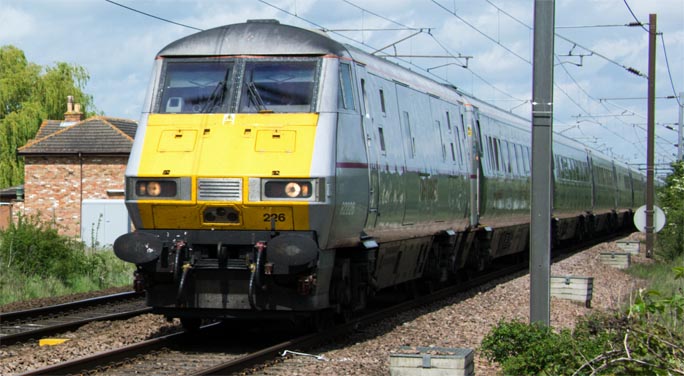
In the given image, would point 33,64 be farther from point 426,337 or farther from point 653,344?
point 653,344

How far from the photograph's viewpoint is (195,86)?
38.3 ft

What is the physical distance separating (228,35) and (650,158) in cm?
2313

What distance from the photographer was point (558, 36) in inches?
1292

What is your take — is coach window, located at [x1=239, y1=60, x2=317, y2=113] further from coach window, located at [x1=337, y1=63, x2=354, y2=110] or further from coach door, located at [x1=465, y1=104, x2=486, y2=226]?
coach door, located at [x1=465, y1=104, x2=486, y2=226]

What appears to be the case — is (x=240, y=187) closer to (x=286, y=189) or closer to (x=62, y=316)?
(x=286, y=189)

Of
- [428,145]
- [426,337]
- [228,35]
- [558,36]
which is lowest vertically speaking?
[426,337]

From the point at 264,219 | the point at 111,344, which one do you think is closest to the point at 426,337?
the point at 264,219

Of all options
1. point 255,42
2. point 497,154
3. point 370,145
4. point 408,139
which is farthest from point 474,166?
point 255,42

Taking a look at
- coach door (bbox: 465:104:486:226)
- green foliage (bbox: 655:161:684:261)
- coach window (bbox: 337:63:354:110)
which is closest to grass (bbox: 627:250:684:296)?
green foliage (bbox: 655:161:684:261)

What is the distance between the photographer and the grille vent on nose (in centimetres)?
1082

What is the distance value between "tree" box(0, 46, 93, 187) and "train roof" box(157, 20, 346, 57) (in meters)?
46.1

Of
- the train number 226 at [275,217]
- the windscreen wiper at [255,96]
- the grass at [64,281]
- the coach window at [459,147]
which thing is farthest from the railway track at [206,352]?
the grass at [64,281]

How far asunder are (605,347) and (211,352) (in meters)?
4.04

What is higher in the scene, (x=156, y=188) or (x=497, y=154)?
(x=497, y=154)
